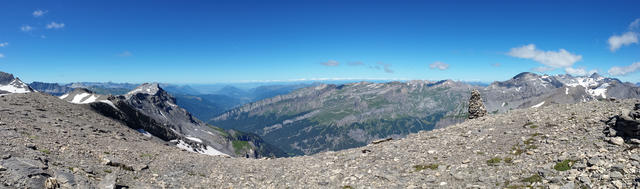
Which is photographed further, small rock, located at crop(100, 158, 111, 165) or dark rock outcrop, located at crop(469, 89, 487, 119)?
dark rock outcrop, located at crop(469, 89, 487, 119)

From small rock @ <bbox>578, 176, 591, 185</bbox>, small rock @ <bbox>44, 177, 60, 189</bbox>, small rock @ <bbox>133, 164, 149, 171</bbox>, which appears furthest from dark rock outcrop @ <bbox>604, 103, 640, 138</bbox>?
small rock @ <bbox>133, 164, 149, 171</bbox>

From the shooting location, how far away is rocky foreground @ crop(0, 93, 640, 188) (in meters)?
14.0

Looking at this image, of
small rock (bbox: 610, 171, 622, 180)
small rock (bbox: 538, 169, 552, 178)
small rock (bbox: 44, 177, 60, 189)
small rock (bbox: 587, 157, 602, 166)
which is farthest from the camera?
small rock (bbox: 538, 169, 552, 178)

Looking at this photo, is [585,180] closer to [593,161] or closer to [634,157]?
[593,161]

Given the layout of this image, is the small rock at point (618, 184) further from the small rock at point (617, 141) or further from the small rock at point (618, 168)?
the small rock at point (617, 141)

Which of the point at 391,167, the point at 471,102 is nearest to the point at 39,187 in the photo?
the point at 391,167

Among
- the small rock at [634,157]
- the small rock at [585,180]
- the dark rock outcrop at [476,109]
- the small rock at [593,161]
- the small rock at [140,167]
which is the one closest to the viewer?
the small rock at [585,180]

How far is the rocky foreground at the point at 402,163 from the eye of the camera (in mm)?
13961

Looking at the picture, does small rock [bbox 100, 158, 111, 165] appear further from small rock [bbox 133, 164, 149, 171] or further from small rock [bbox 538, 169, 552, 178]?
small rock [bbox 538, 169, 552, 178]

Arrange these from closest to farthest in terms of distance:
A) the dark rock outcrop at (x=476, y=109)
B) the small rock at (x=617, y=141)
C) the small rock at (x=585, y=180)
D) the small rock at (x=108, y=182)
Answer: the small rock at (x=585, y=180) → the small rock at (x=617, y=141) → the small rock at (x=108, y=182) → the dark rock outcrop at (x=476, y=109)

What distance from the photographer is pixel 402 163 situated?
20641 mm

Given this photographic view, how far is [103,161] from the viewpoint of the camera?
20.3m

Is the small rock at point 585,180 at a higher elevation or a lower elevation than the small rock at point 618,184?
lower

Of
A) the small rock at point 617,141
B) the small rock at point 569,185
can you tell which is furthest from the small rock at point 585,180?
the small rock at point 617,141
